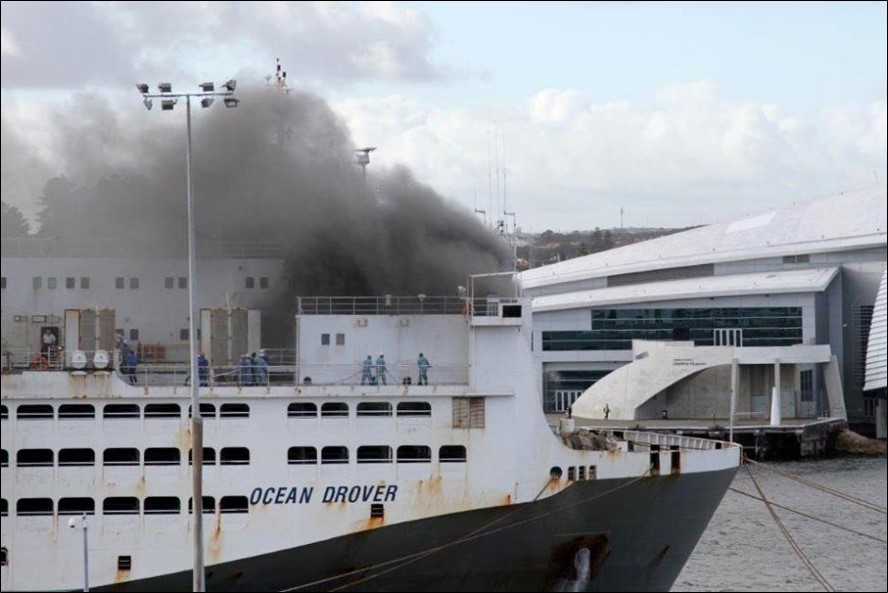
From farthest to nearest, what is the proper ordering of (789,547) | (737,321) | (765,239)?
(765,239) → (737,321) → (789,547)

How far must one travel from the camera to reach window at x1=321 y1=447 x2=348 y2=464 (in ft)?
82.0

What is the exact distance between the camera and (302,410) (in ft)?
82.3

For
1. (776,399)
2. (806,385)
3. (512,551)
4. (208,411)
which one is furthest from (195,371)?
(806,385)

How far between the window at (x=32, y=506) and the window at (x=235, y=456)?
291 centimetres

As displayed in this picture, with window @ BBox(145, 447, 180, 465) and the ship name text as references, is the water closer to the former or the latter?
the ship name text

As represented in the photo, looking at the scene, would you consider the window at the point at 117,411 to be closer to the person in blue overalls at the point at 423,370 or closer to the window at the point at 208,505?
the window at the point at 208,505

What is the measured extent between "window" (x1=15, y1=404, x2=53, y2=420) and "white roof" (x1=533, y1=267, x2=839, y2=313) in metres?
50.9

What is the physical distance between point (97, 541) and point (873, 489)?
91.3 ft

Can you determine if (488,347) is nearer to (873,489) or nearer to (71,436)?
(71,436)

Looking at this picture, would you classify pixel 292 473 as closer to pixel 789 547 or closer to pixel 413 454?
pixel 413 454

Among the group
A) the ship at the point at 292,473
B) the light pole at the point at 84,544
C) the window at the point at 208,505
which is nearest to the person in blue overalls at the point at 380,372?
the ship at the point at 292,473

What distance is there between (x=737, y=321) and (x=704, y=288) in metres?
2.82

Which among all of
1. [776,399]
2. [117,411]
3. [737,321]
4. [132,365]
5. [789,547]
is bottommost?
[789,547]

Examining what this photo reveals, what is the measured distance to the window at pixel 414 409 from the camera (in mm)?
25156
